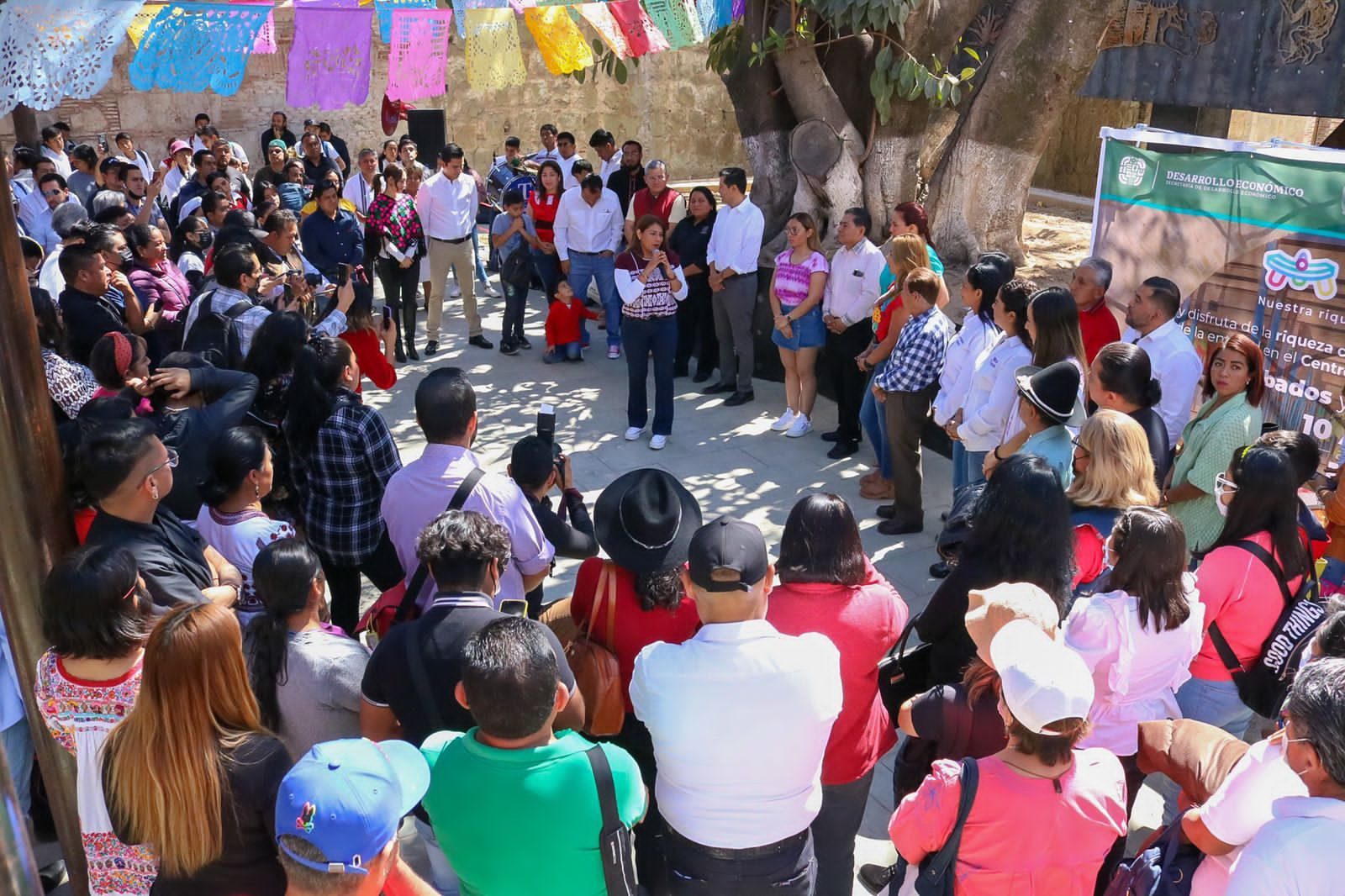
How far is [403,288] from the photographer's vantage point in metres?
9.63

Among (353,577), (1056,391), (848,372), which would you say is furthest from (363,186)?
(1056,391)

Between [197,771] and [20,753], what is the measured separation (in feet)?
5.26

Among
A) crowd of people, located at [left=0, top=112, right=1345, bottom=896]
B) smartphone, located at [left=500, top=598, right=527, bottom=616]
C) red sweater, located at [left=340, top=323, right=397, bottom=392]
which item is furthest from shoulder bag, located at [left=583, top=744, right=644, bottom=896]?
red sweater, located at [left=340, top=323, right=397, bottom=392]

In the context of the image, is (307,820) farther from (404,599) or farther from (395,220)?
(395,220)

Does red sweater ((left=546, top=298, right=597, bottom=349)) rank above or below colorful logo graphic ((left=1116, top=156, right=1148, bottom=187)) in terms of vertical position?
below

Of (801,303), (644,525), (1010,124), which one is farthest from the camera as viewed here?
(1010,124)

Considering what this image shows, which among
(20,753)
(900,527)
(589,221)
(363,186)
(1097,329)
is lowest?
(900,527)

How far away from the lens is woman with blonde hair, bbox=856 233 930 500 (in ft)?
21.3

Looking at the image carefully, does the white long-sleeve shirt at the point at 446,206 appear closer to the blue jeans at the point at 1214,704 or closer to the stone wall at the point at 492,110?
the blue jeans at the point at 1214,704

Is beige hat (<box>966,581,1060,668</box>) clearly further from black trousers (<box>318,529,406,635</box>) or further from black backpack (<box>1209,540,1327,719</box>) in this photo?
black trousers (<box>318,529,406,635</box>)

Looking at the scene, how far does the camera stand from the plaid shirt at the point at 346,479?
4.36 meters

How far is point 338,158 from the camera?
611 inches

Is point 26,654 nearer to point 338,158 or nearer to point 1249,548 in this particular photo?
point 1249,548

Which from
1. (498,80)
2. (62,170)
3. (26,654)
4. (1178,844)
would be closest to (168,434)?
(26,654)
